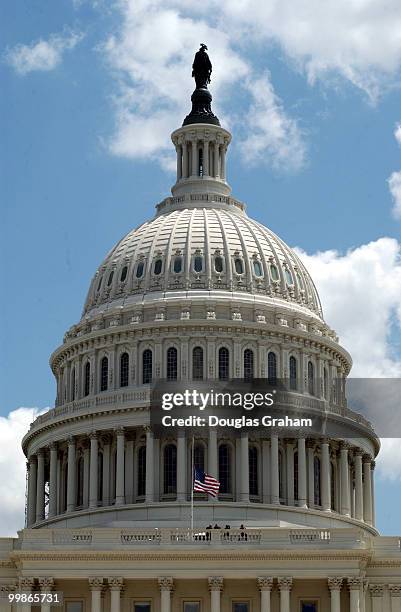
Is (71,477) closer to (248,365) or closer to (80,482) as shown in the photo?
(80,482)

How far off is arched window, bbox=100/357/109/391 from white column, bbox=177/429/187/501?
8730 millimetres

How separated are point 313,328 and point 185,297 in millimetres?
10592

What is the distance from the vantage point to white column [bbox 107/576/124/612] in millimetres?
115688

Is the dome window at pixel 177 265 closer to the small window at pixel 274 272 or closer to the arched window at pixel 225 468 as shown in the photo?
the small window at pixel 274 272

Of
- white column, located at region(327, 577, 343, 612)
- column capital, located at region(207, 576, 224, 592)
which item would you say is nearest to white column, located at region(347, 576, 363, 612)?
white column, located at region(327, 577, 343, 612)

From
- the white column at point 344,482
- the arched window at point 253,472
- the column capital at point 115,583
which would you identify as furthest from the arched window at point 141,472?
the column capital at point 115,583

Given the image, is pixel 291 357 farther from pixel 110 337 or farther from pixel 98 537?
pixel 98 537

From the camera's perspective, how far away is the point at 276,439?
449ft

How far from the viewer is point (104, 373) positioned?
142625mm

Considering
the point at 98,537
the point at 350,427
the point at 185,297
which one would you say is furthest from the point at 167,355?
the point at 98,537

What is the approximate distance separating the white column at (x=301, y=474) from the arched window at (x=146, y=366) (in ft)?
39.7

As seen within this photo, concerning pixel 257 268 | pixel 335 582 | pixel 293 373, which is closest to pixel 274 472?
pixel 293 373

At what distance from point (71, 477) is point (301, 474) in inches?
671

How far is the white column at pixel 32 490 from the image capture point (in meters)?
144
